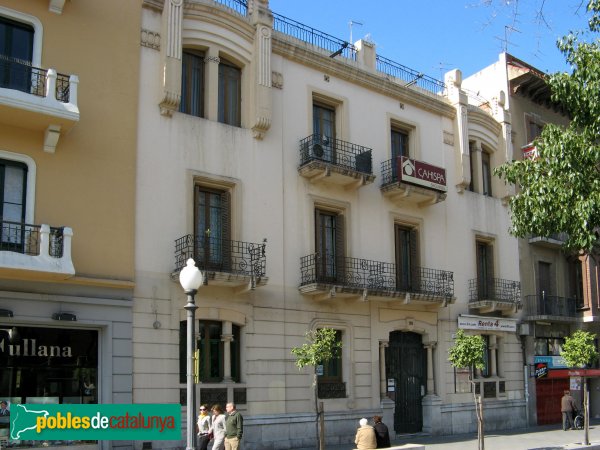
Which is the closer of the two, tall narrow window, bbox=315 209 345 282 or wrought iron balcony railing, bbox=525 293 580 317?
tall narrow window, bbox=315 209 345 282

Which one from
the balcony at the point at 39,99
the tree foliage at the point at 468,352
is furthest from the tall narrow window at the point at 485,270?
the balcony at the point at 39,99

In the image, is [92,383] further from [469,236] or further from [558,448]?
[469,236]

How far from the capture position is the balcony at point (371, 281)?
22047mm

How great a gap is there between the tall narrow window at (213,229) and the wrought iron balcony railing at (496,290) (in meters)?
11.1

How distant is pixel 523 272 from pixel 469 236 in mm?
3679

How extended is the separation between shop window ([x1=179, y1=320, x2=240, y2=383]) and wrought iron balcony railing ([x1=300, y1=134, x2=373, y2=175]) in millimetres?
5862

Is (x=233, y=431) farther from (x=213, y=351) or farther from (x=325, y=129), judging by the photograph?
(x=325, y=129)

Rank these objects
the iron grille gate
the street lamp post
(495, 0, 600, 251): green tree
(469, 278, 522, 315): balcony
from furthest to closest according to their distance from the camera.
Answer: (469, 278, 522, 315): balcony < the iron grille gate < (495, 0, 600, 251): green tree < the street lamp post

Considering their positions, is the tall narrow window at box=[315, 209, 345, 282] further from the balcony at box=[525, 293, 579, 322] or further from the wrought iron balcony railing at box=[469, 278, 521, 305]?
the balcony at box=[525, 293, 579, 322]

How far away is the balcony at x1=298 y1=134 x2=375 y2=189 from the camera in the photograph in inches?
884

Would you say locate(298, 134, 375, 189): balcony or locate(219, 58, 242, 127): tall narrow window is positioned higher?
locate(219, 58, 242, 127): tall narrow window

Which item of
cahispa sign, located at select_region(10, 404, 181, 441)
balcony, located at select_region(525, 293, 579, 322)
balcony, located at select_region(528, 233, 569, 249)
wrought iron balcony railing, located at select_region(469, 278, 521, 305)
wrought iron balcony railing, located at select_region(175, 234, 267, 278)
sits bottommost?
cahispa sign, located at select_region(10, 404, 181, 441)

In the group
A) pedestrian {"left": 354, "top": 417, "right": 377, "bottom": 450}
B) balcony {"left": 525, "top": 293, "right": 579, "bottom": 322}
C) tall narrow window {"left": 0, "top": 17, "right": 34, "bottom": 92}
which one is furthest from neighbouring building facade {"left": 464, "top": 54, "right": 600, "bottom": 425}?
tall narrow window {"left": 0, "top": 17, "right": 34, "bottom": 92}

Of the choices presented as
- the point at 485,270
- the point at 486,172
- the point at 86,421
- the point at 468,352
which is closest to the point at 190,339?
the point at 86,421
